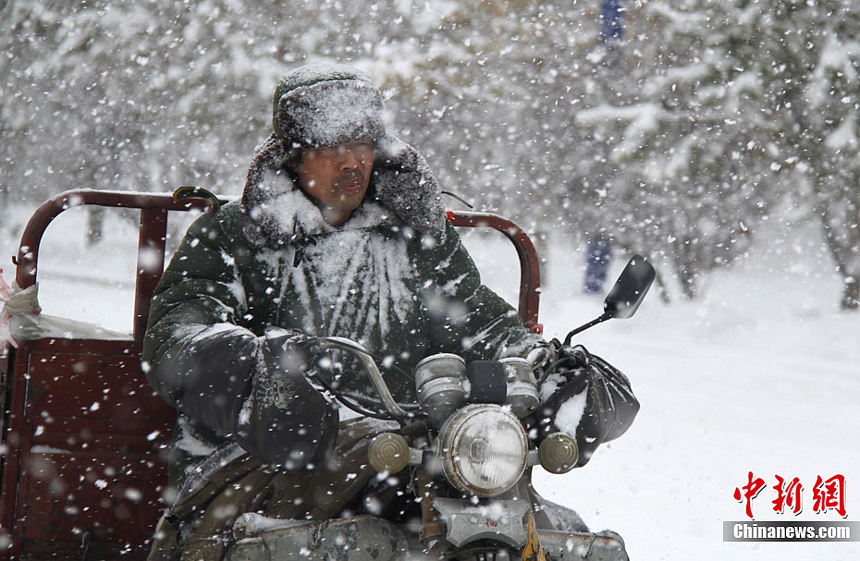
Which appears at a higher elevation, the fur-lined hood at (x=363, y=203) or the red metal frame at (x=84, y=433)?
the fur-lined hood at (x=363, y=203)

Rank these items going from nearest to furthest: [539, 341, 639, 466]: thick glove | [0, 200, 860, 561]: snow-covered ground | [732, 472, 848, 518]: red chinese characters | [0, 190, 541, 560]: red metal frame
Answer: [539, 341, 639, 466]: thick glove → [0, 190, 541, 560]: red metal frame → [0, 200, 860, 561]: snow-covered ground → [732, 472, 848, 518]: red chinese characters

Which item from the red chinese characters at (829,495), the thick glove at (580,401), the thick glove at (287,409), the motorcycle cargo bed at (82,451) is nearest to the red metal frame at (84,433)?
the motorcycle cargo bed at (82,451)

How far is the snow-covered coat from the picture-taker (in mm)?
2447

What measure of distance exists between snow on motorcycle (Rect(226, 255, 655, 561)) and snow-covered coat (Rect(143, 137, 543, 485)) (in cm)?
46

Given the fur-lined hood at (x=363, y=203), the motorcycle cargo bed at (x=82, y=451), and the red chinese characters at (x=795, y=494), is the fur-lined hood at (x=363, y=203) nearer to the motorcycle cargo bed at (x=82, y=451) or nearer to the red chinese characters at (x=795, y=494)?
the motorcycle cargo bed at (x=82, y=451)

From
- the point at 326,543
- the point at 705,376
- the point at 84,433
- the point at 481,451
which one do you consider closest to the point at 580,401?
the point at 481,451

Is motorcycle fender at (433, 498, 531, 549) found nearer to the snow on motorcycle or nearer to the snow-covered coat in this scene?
the snow on motorcycle

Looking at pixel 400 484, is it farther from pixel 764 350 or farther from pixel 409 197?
pixel 764 350

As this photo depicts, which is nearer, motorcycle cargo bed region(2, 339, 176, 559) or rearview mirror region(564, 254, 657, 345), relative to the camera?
rearview mirror region(564, 254, 657, 345)

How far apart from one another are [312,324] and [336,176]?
43 cm

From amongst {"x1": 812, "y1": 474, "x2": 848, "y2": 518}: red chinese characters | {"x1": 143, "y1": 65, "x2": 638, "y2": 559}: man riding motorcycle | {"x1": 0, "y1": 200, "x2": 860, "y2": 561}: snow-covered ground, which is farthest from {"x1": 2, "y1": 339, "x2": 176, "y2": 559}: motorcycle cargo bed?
{"x1": 812, "y1": 474, "x2": 848, "y2": 518}: red chinese characters

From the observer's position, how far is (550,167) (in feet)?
53.8

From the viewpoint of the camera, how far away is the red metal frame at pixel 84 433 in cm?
289

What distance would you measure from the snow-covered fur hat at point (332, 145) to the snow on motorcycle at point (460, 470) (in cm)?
87
